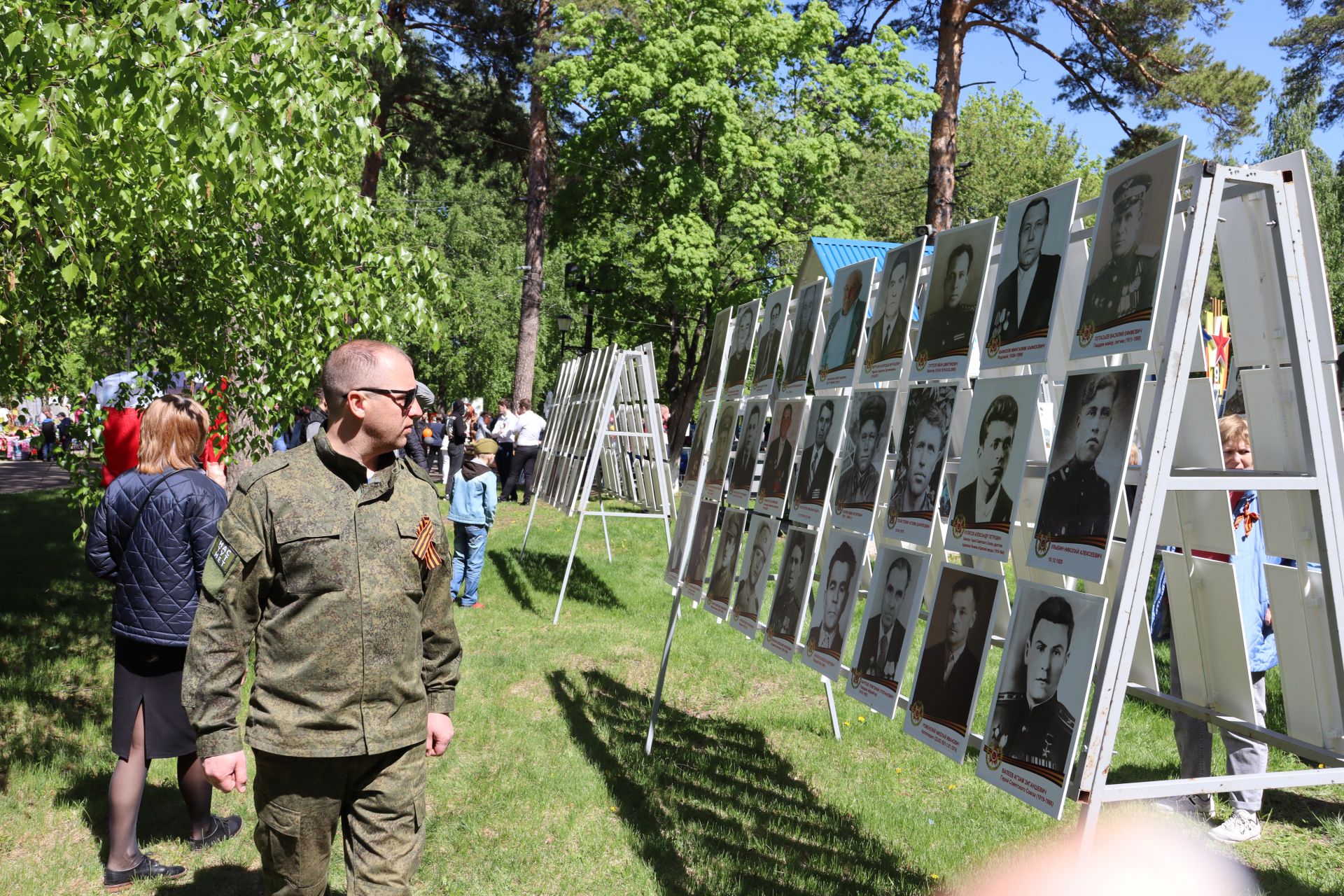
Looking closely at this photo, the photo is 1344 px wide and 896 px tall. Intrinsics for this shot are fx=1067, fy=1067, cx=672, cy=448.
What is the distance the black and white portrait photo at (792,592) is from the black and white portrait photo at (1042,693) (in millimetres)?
1479

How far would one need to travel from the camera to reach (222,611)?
2900mm

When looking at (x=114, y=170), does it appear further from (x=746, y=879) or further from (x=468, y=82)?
(x=468, y=82)

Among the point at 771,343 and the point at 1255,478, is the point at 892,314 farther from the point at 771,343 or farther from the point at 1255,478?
the point at 1255,478

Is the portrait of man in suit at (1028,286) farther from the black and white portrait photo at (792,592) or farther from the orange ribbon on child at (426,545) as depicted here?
the orange ribbon on child at (426,545)

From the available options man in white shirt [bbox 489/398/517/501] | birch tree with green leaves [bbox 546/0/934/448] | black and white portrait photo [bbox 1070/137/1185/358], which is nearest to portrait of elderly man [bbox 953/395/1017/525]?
black and white portrait photo [bbox 1070/137/1185/358]

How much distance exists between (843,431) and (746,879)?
193 cm

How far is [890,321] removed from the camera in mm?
4059

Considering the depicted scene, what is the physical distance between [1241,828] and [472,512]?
660cm

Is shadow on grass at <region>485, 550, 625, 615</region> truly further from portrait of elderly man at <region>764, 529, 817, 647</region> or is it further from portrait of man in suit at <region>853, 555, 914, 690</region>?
portrait of man in suit at <region>853, 555, 914, 690</region>

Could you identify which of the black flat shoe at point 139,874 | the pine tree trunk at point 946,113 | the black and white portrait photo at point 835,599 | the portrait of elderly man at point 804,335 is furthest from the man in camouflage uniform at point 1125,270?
the pine tree trunk at point 946,113

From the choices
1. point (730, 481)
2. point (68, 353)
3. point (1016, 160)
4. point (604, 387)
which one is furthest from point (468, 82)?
point (1016, 160)

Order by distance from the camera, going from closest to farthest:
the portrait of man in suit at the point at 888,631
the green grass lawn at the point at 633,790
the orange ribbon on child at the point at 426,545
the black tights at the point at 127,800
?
1. the orange ribbon on child at the point at 426,545
2. the portrait of man in suit at the point at 888,631
3. the black tights at the point at 127,800
4. the green grass lawn at the point at 633,790

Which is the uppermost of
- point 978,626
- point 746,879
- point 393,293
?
point 393,293

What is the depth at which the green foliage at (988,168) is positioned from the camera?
40125 mm
